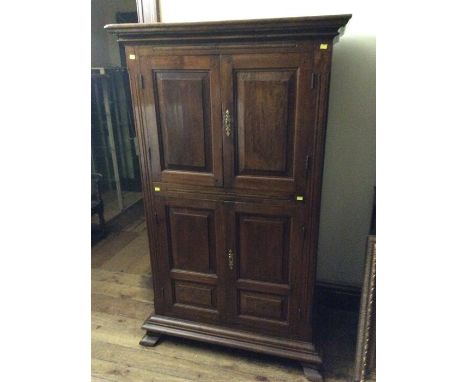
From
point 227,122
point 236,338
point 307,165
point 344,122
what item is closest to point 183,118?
point 227,122

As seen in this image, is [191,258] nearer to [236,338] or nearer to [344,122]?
[236,338]

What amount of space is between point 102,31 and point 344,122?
3.04m

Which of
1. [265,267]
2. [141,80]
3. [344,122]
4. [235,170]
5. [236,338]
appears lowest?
[236,338]

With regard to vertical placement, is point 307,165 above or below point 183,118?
below

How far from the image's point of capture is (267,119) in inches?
48.1

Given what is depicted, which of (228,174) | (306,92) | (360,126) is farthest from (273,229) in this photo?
(360,126)

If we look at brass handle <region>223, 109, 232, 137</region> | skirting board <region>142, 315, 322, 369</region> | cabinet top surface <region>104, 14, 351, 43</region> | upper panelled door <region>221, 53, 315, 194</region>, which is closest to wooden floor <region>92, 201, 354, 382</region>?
skirting board <region>142, 315, 322, 369</region>

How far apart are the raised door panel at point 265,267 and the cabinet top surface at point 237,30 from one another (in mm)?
626

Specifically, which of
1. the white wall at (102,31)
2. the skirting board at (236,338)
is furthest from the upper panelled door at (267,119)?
the white wall at (102,31)

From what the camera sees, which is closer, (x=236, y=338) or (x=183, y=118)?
(x=183, y=118)
